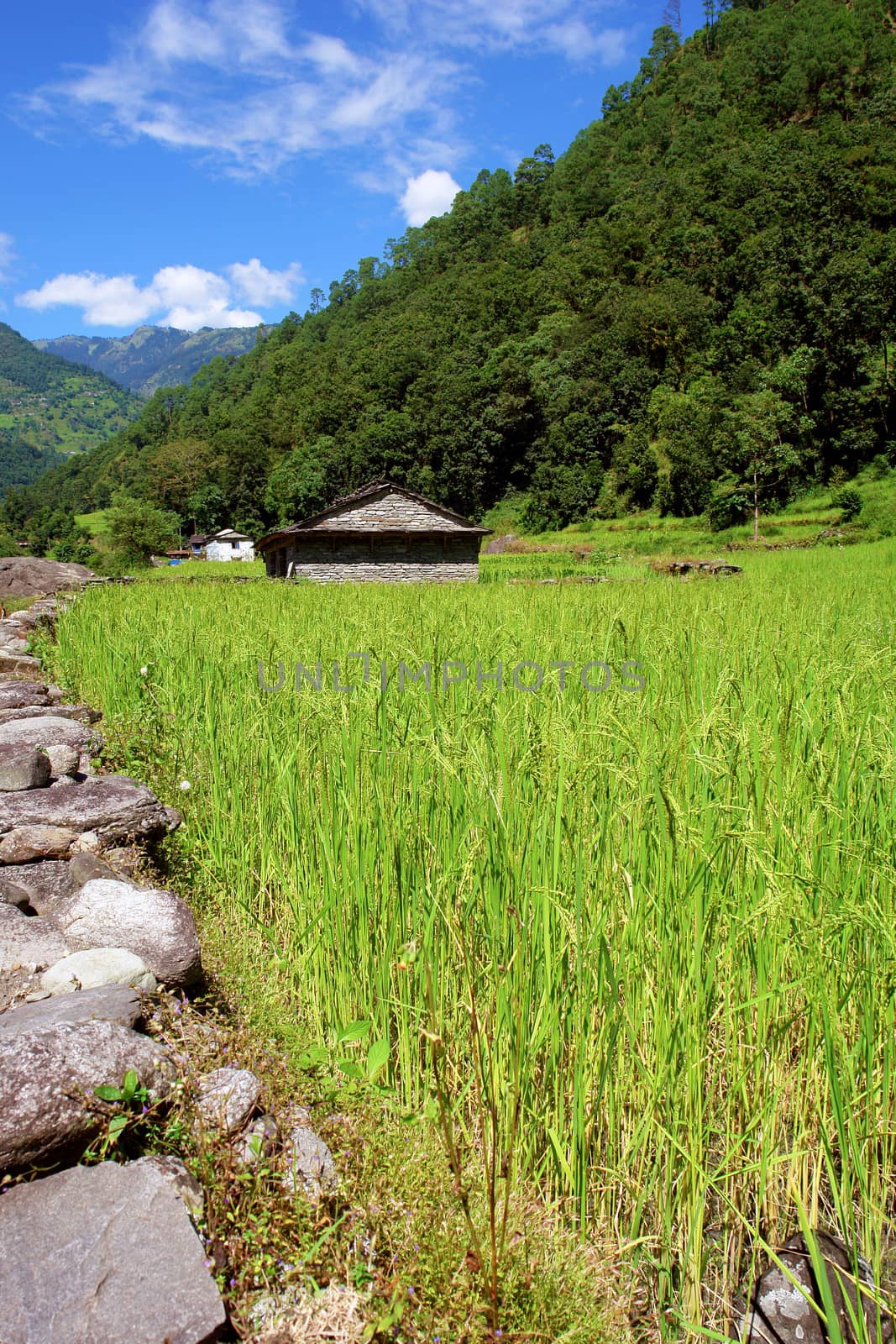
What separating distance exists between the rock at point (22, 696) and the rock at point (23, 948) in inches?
140

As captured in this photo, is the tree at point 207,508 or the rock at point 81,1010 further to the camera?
the tree at point 207,508

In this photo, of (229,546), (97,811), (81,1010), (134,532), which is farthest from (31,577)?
(229,546)

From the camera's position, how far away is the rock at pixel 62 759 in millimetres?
4295

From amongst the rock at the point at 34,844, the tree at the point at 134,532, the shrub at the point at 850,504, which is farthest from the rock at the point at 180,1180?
the tree at the point at 134,532

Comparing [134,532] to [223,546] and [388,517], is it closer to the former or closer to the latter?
[223,546]

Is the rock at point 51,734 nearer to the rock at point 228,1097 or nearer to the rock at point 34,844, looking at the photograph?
the rock at point 34,844

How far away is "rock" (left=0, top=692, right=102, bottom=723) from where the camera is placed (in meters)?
5.43

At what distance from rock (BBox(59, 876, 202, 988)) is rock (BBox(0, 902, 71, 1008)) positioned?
48mm

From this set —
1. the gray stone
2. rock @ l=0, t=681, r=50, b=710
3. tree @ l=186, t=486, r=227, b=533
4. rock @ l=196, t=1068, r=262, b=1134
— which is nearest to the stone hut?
the gray stone

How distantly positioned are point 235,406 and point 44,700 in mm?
97131

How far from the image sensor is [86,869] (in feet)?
10.2

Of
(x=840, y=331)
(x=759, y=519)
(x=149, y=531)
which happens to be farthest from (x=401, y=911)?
(x=149, y=531)

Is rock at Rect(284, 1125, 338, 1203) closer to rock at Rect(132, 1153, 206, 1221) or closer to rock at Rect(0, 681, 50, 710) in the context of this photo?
rock at Rect(132, 1153, 206, 1221)

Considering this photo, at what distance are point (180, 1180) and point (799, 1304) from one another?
1315mm
